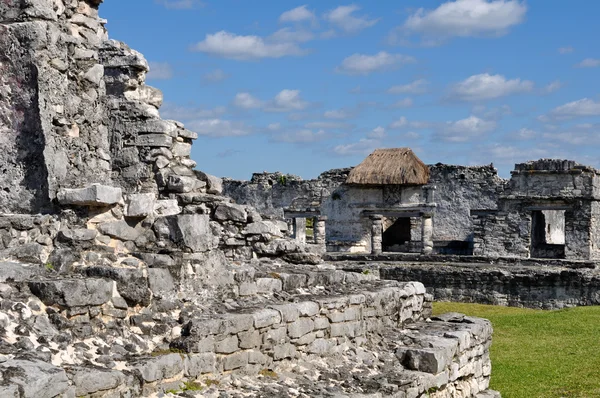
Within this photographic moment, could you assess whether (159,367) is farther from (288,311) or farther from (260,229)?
(260,229)

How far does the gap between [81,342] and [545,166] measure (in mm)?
20532

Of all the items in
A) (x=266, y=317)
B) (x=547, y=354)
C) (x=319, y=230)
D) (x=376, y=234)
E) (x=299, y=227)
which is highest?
(x=299, y=227)

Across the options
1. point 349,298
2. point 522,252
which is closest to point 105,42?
point 349,298

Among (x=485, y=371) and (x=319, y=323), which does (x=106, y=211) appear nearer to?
(x=319, y=323)

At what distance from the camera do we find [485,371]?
8.44 m

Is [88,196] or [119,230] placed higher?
[88,196]

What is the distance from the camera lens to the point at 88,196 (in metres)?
5.45

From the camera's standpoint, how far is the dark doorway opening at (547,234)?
25.1m

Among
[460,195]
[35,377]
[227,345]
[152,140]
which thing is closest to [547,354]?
[152,140]

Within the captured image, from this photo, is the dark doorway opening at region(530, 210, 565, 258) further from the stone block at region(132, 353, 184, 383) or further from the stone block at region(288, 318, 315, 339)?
the stone block at region(132, 353, 184, 383)

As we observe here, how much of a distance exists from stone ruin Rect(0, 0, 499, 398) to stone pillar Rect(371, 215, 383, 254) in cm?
1841

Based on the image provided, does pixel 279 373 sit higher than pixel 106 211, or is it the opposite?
pixel 106 211

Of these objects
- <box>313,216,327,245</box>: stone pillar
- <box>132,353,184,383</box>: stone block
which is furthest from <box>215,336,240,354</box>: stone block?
<box>313,216,327,245</box>: stone pillar

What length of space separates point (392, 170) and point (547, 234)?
5823mm
